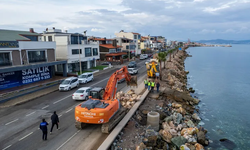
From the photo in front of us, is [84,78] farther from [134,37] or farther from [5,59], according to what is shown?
[134,37]

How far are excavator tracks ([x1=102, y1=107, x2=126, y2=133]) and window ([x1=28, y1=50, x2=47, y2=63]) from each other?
72.9 feet

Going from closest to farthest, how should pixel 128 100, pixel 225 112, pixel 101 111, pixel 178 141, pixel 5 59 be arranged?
pixel 101 111
pixel 178 141
pixel 128 100
pixel 5 59
pixel 225 112

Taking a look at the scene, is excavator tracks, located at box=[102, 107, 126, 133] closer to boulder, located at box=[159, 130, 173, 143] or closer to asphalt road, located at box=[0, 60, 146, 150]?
asphalt road, located at box=[0, 60, 146, 150]

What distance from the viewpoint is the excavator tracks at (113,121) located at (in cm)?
1452

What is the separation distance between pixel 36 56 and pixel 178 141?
27994 millimetres

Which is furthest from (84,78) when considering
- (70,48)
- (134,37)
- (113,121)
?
(134,37)

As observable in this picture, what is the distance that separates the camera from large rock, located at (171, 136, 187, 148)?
52.0ft

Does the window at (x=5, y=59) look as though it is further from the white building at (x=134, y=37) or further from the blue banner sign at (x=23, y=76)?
the white building at (x=134, y=37)

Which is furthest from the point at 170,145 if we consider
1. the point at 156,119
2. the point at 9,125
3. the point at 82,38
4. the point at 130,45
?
the point at 130,45

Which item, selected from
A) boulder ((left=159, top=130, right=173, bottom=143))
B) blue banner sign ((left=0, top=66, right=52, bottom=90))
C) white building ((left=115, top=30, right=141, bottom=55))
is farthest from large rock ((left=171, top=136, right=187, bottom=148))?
white building ((left=115, top=30, right=141, bottom=55))

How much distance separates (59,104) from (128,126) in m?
10.6

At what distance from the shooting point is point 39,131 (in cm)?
1567

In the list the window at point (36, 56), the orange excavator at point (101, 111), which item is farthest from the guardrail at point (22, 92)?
the orange excavator at point (101, 111)

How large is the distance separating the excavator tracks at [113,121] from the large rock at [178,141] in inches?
192
